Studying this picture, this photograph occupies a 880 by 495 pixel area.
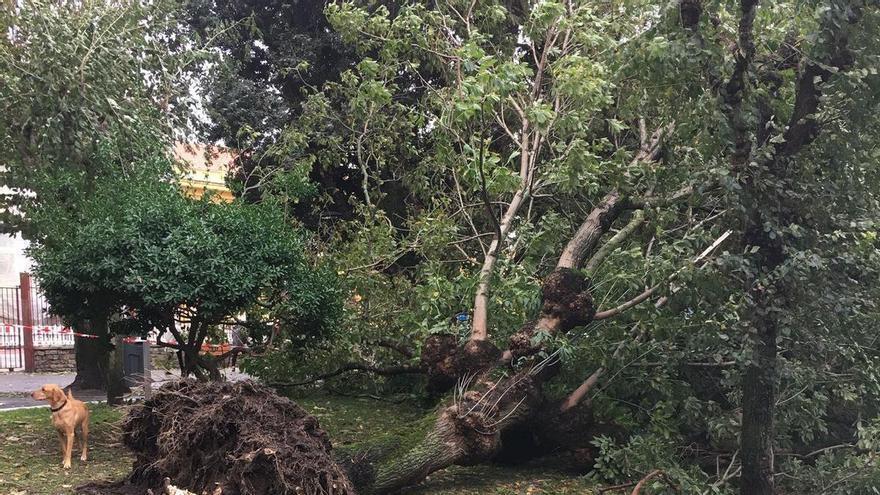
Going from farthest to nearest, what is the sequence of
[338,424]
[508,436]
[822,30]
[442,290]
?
[338,424], [442,290], [508,436], [822,30]

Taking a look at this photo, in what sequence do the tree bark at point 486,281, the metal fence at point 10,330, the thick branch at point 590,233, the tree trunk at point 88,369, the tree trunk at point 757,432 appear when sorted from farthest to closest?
1. the metal fence at point 10,330
2. the tree trunk at point 88,369
3. the thick branch at point 590,233
4. the tree bark at point 486,281
5. the tree trunk at point 757,432

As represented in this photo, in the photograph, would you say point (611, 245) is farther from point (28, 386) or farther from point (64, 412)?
point (28, 386)

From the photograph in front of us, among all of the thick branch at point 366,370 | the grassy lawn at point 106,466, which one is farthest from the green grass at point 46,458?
the thick branch at point 366,370

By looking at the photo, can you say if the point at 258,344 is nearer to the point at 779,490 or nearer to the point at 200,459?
the point at 200,459

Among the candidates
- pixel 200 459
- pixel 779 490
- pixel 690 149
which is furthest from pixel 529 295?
pixel 200 459

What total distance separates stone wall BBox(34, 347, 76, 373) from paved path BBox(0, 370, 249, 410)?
1.01ft

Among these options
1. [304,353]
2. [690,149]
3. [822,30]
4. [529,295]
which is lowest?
[304,353]

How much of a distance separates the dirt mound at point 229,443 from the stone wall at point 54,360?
11482 millimetres

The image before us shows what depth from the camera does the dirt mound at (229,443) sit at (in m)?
4.72

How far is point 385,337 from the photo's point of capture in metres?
9.08

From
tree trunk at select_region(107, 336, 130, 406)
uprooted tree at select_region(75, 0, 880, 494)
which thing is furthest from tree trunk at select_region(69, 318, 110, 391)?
uprooted tree at select_region(75, 0, 880, 494)

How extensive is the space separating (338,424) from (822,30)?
21.0ft

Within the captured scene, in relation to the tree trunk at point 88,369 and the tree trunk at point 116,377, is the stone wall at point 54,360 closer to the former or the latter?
the tree trunk at point 88,369

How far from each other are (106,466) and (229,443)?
206 cm
